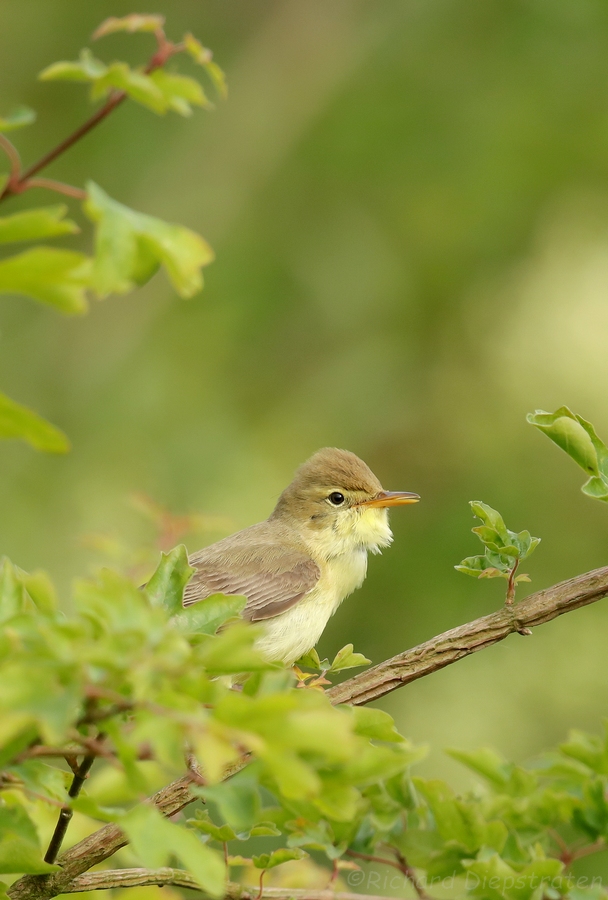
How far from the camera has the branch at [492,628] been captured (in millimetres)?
2692

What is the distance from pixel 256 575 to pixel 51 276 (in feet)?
12.0

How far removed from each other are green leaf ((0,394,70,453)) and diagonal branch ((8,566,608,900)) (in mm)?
1277

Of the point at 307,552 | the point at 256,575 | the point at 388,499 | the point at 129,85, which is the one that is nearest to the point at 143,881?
the point at 129,85

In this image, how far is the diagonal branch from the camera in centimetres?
253

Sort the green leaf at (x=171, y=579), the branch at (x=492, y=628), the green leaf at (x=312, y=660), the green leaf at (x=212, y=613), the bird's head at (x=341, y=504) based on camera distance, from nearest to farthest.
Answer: the green leaf at (x=212, y=613), the green leaf at (x=171, y=579), the branch at (x=492, y=628), the green leaf at (x=312, y=660), the bird's head at (x=341, y=504)

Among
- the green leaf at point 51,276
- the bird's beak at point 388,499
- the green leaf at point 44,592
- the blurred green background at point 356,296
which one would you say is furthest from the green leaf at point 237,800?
the blurred green background at point 356,296

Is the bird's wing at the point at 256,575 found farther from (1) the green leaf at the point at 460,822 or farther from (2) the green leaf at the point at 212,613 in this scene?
(1) the green leaf at the point at 460,822

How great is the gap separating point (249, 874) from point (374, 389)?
803 cm

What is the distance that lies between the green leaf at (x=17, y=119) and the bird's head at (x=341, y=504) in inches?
145

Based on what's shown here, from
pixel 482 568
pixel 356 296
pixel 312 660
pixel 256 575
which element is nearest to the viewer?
pixel 482 568

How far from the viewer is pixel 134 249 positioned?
1.69 m

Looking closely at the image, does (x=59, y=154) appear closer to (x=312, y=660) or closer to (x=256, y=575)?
(x=312, y=660)

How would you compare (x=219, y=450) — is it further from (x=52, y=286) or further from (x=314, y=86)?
(x=52, y=286)

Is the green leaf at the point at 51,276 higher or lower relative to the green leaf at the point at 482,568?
higher
